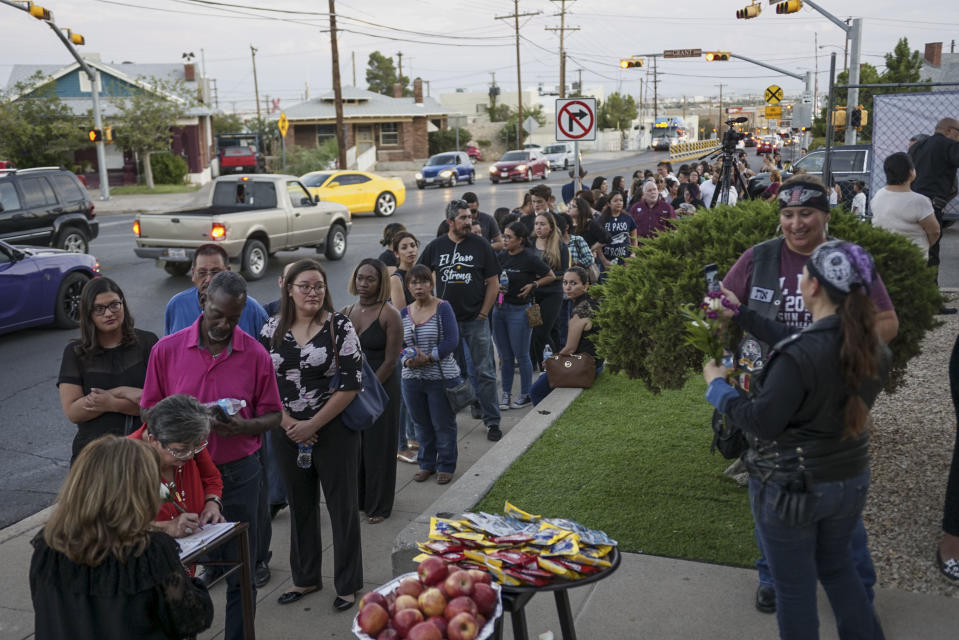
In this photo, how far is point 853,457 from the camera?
3336 millimetres

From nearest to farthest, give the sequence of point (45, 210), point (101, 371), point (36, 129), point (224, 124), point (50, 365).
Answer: point (101, 371), point (50, 365), point (45, 210), point (36, 129), point (224, 124)

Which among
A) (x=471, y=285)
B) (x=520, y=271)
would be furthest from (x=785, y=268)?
(x=520, y=271)

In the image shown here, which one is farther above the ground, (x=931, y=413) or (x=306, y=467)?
(x=306, y=467)

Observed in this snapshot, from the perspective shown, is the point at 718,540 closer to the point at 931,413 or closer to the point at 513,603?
the point at 513,603

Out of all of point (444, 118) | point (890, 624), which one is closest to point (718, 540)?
point (890, 624)

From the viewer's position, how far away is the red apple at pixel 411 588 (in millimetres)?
3143

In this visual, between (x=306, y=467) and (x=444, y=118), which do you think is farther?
(x=444, y=118)

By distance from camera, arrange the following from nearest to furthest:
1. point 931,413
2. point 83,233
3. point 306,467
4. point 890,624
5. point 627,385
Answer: point 890,624
point 306,467
point 931,413
point 627,385
point 83,233

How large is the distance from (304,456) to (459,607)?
7.24 feet

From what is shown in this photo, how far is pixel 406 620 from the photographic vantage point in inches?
118

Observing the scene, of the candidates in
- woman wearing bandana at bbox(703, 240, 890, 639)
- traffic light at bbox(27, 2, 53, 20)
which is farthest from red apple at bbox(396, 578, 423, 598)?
traffic light at bbox(27, 2, 53, 20)

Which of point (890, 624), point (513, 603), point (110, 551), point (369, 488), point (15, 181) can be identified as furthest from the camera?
point (15, 181)

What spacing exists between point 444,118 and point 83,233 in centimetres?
4805

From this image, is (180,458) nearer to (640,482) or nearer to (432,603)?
(432,603)
